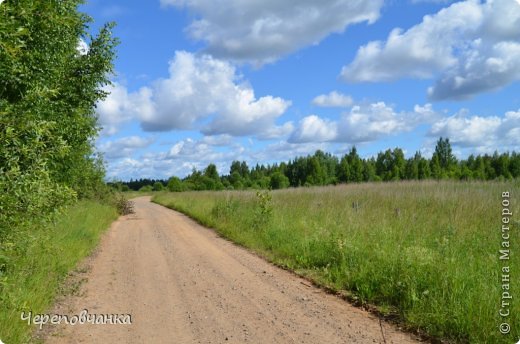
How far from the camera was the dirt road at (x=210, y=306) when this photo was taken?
532 centimetres

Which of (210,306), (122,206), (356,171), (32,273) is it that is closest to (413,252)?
(210,306)

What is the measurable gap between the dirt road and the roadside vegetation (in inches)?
26.0

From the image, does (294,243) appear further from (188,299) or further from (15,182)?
(15,182)

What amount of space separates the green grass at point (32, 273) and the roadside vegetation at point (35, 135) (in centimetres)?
1

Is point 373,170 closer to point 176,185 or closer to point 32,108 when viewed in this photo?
point 176,185

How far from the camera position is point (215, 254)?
1110 cm

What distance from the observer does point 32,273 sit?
672 cm

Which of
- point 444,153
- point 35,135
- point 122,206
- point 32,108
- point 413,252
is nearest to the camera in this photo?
point 35,135

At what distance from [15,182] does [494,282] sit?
634 centimetres

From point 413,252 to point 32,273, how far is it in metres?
6.40

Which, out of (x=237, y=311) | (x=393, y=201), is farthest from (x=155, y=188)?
(x=237, y=311)

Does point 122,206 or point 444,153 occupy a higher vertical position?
point 444,153

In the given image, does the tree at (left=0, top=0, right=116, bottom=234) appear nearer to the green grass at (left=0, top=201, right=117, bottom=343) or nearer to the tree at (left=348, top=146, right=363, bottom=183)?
the green grass at (left=0, top=201, right=117, bottom=343)

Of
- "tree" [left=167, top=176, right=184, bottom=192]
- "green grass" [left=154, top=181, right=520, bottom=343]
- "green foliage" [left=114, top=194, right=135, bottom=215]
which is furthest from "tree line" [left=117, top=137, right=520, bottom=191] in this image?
"green grass" [left=154, top=181, right=520, bottom=343]
